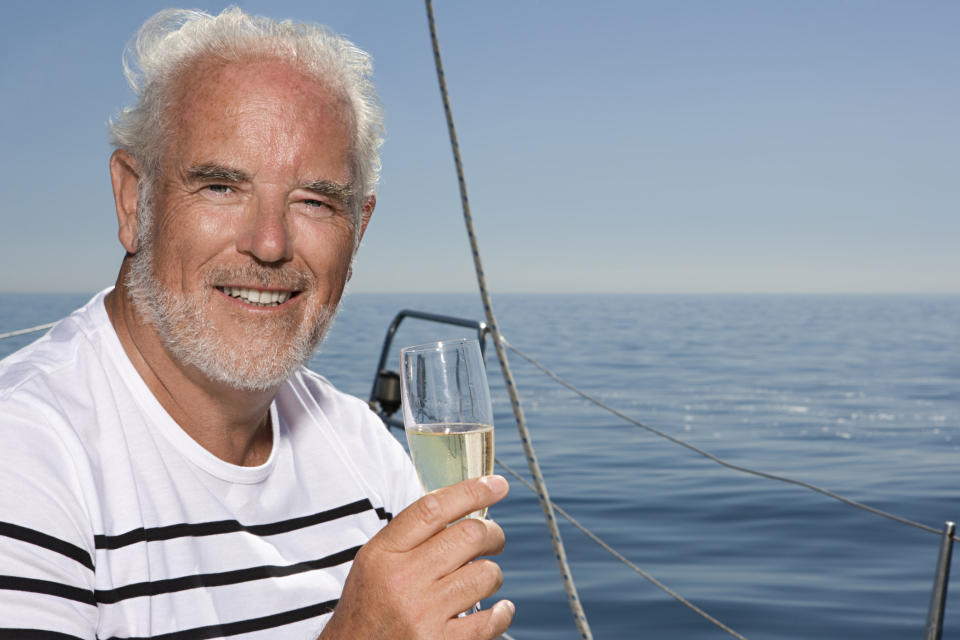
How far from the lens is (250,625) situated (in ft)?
4.43

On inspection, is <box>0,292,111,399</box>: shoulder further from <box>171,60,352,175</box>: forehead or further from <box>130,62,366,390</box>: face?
<box>171,60,352,175</box>: forehead

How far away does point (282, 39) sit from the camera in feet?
4.84

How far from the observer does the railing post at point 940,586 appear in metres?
1.69

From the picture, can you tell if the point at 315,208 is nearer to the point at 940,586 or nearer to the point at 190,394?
the point at 190,394

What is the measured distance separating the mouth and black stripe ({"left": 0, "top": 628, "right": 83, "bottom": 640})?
0.56m

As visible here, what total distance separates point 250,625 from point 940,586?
1.27 metres

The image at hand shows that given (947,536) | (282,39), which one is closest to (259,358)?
(282,39)

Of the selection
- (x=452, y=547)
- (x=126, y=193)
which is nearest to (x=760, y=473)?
(x=452, y=547)

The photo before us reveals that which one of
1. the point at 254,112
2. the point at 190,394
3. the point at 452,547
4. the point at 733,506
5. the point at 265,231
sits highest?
the point at 254,112

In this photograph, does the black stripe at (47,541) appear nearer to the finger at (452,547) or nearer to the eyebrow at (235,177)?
the finger at (452,547)

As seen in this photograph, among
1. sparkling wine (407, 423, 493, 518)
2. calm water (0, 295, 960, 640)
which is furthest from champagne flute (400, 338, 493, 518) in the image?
calm water (0, 295, 960, 640)

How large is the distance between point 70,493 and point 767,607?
4695mm

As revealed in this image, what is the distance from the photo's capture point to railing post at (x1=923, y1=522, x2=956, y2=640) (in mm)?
1690

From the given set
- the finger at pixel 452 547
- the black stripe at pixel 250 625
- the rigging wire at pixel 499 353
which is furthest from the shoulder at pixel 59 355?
the rigging wire at pixel 499 353
